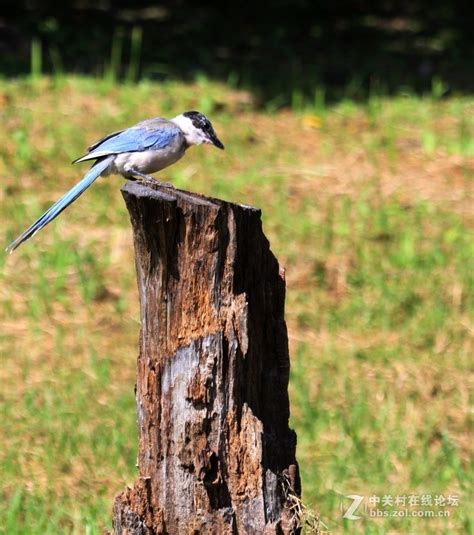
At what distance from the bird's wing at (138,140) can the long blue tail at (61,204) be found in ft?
0.15

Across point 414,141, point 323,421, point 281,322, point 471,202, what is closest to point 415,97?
point 414,141

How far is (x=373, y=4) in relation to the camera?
12.2 m

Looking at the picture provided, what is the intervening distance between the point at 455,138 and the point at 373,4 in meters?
3.82

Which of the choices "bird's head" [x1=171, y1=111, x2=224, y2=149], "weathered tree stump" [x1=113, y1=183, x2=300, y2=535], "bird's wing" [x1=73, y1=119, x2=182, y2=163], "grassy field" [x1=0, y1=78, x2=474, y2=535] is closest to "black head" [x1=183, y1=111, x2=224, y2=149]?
"bird's head" [x1=171, y1=111, x2=224, y2=149]

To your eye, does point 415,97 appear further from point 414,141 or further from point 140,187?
point 140,187

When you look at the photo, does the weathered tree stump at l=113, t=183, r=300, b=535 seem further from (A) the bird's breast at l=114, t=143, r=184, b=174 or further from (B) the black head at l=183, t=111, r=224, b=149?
(B) the black head at l=183, t=111, r=224, b=149

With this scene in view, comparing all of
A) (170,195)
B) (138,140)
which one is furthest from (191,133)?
(170,195)

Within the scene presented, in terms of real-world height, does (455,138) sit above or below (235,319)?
above

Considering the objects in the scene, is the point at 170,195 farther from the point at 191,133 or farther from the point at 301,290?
the point at 301,290

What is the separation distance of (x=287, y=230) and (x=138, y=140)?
3167 millimetres

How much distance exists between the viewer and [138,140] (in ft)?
14.5

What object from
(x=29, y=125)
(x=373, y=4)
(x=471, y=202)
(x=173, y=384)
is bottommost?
(x=173, y=384)

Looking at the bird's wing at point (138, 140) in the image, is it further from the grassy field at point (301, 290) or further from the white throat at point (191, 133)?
the grassy field at point (301, 290)

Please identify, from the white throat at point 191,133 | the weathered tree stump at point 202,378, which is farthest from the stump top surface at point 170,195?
the white throat at point 191,133
